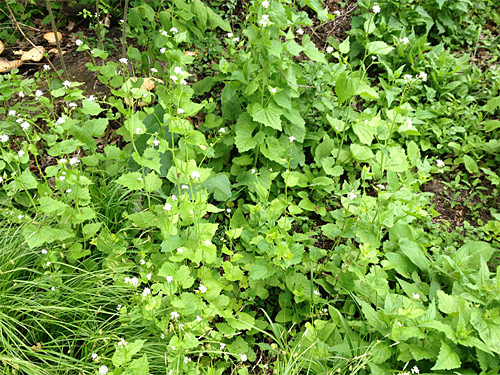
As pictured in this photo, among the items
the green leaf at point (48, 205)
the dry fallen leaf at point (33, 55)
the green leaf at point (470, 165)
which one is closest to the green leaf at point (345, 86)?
the green leaf at point (470, 165)

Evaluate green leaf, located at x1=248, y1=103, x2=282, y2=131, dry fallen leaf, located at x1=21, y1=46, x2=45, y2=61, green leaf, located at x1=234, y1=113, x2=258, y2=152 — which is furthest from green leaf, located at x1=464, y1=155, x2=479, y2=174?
dry fallen leaf, located at x1=21, y1=46, x2=45, y2=61

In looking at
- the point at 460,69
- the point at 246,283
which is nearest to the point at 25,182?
the point at 246,283

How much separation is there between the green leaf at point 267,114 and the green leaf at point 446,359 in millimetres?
1609

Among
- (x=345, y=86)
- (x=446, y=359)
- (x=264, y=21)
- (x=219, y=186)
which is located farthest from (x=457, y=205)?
(x=264, y=21)

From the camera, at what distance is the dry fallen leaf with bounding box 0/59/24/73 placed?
11.9 feet

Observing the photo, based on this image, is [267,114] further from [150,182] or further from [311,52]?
[150,182]

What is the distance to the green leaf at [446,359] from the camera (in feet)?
6.66

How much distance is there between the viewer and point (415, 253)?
2.65 meters

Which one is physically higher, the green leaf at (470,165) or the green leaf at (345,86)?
the green leaf at (345,86)

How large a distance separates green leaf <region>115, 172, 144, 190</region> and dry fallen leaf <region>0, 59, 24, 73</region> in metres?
2.10

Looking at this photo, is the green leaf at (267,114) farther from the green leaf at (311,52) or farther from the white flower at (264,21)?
the white flower at (264,21)

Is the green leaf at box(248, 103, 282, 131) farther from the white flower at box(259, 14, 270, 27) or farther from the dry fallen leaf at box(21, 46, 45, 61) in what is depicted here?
the dry fallen leaf at box(21, 46, 45, 61)

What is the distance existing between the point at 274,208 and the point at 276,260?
0.35m

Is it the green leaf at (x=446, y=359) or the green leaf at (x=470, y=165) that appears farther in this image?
the green leaf at (x=470, y=165)
